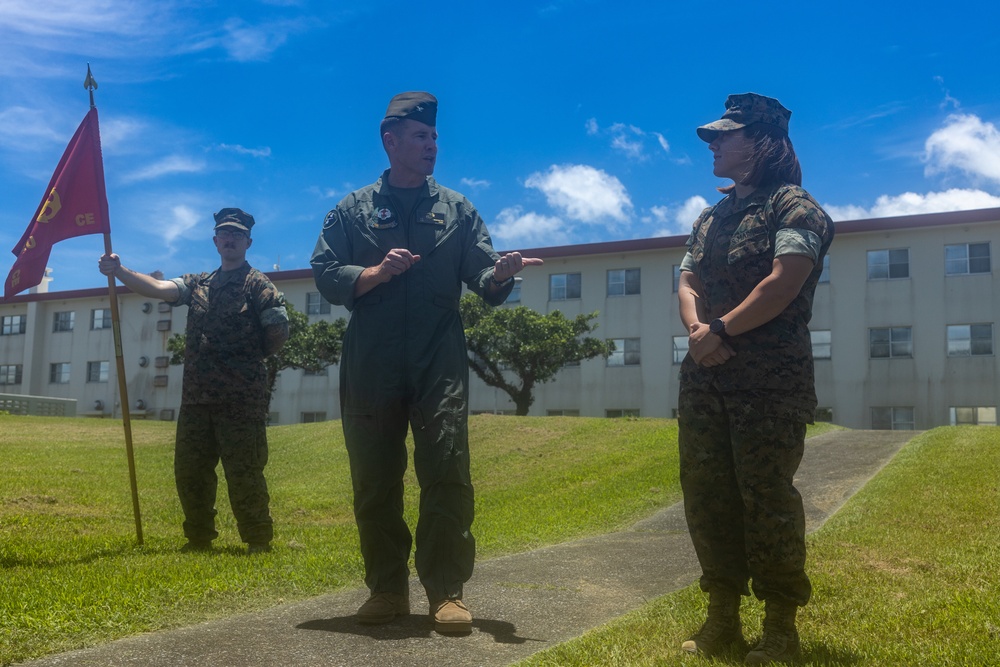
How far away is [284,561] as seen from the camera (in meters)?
6.44

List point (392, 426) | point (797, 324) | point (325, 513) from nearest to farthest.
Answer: point (797, 324) < point (392, 426) < point (325, 513)

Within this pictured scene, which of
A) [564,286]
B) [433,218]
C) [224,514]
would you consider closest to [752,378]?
[433,218]

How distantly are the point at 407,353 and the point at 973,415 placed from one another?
118 feet

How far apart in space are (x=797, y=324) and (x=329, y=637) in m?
2.40

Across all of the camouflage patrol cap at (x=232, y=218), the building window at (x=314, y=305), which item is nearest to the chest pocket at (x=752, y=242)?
the camouflage patrol cap at (x=232, y=218)

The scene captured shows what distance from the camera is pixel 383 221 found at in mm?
4875

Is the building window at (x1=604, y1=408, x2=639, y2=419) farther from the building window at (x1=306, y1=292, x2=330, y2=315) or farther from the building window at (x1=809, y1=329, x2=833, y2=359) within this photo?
the building window at (x1=306, y1=292, x2=330, y2=315)

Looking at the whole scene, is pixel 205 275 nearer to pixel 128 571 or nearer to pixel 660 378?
pixel 128 571

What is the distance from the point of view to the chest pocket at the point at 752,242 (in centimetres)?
383

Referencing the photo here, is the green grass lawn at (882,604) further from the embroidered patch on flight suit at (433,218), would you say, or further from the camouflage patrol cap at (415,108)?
the camouflage patrol cap at (415,108)

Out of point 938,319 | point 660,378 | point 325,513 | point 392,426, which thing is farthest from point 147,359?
point 392,426

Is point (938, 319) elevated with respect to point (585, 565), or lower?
elevated

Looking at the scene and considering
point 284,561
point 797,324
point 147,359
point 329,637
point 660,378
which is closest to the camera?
point 797,324

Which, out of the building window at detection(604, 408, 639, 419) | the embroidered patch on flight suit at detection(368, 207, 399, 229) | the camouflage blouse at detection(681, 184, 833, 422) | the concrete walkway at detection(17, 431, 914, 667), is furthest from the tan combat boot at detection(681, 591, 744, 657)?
the building window at detection(604, 408, 639, 419)
